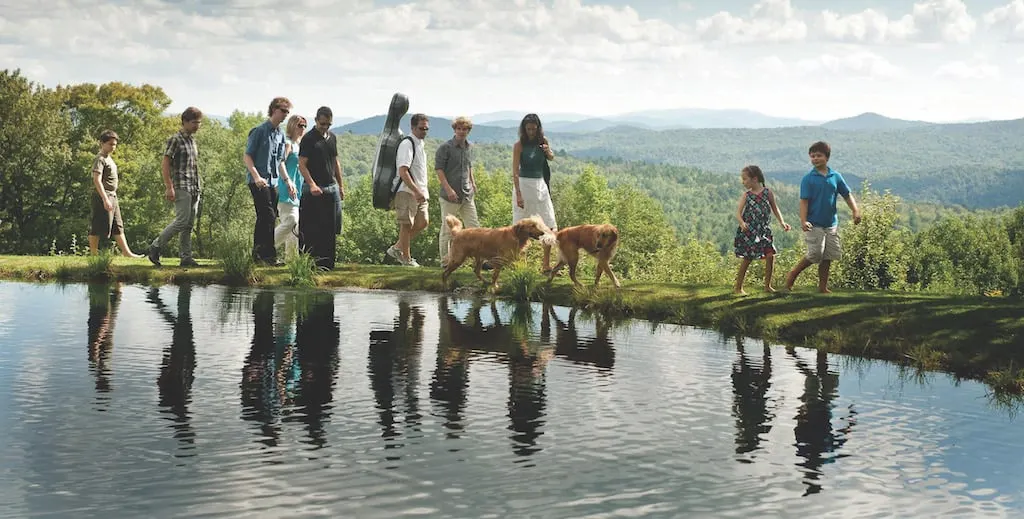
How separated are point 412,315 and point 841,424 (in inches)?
270

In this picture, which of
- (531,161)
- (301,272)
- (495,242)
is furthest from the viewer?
(531,161)

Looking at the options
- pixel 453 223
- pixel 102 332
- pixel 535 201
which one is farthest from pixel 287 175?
pixel 102 332

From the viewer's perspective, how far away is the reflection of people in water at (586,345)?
10.7 meters

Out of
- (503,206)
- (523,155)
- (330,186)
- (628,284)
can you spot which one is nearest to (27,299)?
(330,186)

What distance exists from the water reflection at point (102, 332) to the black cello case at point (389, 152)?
449 centimetres

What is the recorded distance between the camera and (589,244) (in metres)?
15.4

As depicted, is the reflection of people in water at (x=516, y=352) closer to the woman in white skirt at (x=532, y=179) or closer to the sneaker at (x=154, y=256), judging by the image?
the woman in white skirt at (x=532, y=179)

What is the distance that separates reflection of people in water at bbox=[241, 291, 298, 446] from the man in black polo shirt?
3.74 metres

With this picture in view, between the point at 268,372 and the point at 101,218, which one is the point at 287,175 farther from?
the point at 268,372

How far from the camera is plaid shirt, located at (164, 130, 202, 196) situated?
17203mm

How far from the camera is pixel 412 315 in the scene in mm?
13836

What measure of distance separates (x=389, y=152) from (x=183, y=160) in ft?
10.9

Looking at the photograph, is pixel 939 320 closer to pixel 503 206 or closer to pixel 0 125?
pixel 0 125

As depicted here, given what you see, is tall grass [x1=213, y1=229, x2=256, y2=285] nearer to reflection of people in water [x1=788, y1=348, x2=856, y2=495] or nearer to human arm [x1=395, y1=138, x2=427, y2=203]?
human arm [x1=395, y1=138, x2=427, y2=203]
